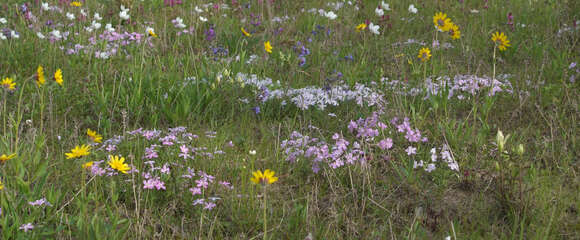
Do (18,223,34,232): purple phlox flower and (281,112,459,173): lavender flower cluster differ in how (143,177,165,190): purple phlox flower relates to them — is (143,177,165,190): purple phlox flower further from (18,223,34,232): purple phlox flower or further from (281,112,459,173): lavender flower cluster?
(281,112,459,173): lavender flower cluster

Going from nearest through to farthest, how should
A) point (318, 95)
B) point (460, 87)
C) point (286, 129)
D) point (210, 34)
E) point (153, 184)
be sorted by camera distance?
point (153, 184)
point (286, 129)
point (318, 95)
point (460, 87)
point (210, 34)

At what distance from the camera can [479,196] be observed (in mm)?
2533

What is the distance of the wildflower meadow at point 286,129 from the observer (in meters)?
2.30

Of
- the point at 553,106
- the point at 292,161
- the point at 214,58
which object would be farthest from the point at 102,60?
the point at 553,106

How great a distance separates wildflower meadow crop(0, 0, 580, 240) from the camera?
2.30 m

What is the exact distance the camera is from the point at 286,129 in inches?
131

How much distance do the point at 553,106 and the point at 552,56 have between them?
3.73 feet

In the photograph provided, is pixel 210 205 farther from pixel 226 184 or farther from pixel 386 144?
pixel 386 144

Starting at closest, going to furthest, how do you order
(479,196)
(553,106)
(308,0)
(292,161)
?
(479,196) → (292,161) → (553,106) → (308,0)

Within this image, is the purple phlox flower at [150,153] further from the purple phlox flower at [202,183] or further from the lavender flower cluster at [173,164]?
the purple phlox flower at [202,183]

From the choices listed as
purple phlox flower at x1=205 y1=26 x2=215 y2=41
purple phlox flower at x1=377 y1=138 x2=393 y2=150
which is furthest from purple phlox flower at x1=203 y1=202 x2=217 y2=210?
purple phlox flower at x1=205 y1=26 x2=215 y2=41

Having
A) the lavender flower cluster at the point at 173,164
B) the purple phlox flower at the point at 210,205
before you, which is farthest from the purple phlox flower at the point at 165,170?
the purple phlox flower at the point at 210,205

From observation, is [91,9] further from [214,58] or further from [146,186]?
[146,186]

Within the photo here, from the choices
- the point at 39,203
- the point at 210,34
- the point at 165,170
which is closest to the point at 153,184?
the point at 165,170
